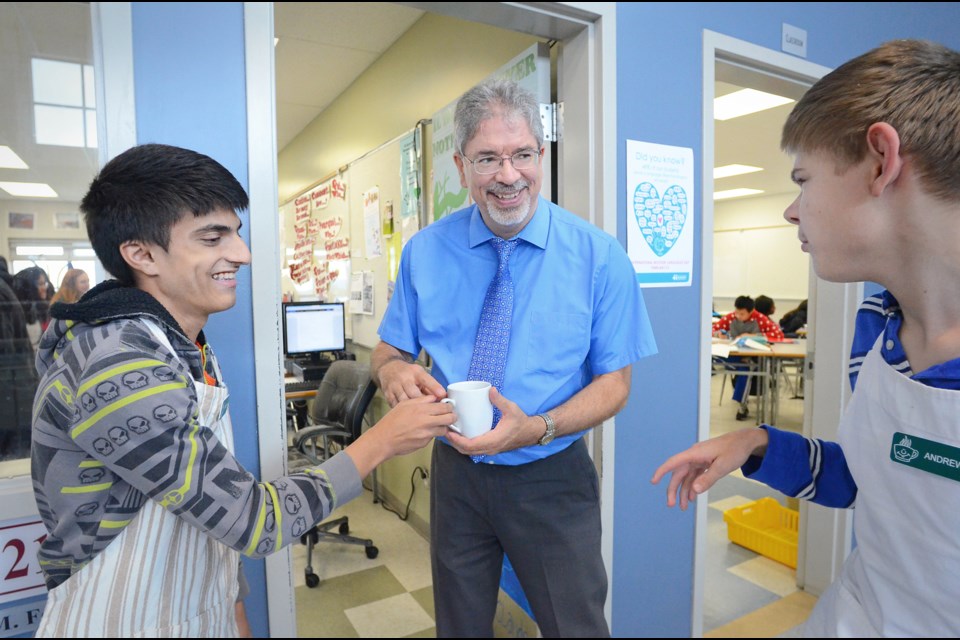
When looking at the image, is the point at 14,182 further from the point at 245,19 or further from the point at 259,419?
the point at 259,419

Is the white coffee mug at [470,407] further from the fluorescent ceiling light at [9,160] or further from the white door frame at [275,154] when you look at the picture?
the fluorescent ceiling light at [9,160]

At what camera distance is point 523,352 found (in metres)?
1.40

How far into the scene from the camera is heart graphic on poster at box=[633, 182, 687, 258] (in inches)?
76.1

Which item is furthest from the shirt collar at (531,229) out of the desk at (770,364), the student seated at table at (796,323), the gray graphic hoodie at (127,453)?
the student seated at table at (796,323)

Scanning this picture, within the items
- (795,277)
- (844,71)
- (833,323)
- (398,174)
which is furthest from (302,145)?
(795,277)

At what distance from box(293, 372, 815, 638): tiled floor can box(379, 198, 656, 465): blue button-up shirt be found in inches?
53.0

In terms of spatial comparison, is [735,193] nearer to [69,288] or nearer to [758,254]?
[758,254]

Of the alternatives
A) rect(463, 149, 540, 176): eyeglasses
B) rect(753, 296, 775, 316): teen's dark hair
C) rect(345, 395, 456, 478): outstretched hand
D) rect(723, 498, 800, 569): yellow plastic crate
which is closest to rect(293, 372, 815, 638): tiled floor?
rect(723, 498, 800, 569): yellow plastic crate

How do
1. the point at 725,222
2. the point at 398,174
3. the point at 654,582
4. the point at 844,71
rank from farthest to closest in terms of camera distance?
the point at 725,222, the point at 398,174, the point at 654,582, the point at 844,71

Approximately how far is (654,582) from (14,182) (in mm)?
2313

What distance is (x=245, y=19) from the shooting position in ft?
4.25

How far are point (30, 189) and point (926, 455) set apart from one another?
1.81 meters

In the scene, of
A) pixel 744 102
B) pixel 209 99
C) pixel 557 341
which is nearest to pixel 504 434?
pixel 557 341

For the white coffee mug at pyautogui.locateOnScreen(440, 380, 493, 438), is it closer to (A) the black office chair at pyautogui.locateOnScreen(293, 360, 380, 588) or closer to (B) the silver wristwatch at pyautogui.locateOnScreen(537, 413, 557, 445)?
(B) the silver wristwatch at pyautogui.locateOnScreen(537, 413, 557, 445)
